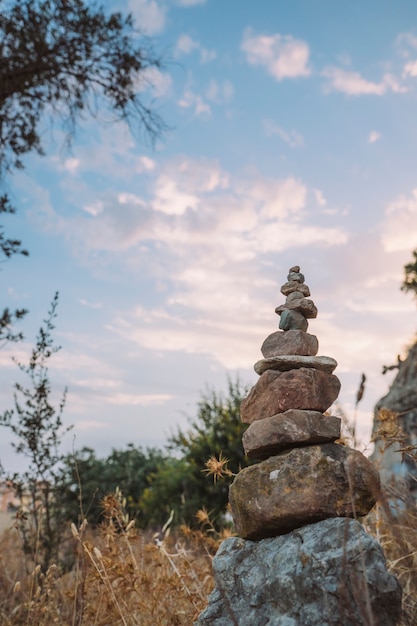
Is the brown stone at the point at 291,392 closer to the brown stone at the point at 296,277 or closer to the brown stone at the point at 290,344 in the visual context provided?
the brown stone at the point at 290,344

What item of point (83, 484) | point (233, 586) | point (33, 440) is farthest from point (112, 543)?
point (83, 484)

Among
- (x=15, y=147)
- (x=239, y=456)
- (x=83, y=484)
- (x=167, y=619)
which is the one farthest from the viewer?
(x=83, y=484)

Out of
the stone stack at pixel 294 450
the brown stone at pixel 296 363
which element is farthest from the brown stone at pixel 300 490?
the brown stone at pixel 296 363

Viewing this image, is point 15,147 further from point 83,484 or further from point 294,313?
point 83,484

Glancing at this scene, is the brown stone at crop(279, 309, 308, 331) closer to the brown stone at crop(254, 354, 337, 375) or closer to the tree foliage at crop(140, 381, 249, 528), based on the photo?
the brown stone at crop(254, 354, 337, 375)

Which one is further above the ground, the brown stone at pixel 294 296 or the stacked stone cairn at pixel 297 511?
the brown stone at pixel 294 296

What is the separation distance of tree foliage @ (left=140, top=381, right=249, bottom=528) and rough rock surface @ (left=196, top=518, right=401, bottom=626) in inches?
270

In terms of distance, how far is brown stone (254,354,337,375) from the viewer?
134 inches

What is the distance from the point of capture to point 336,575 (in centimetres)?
274

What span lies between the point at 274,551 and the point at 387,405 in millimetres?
6570

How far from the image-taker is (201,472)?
1102cm

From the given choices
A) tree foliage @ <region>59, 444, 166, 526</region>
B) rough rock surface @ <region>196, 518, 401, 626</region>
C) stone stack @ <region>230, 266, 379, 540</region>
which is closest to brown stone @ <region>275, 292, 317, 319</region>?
stone stack @ <region>230, 266, 379, 540</region>

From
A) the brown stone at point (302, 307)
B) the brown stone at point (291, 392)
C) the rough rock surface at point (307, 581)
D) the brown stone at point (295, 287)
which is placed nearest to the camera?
the rough rock surface at point (307, 581)

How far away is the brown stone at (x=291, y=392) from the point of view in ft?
10.9
